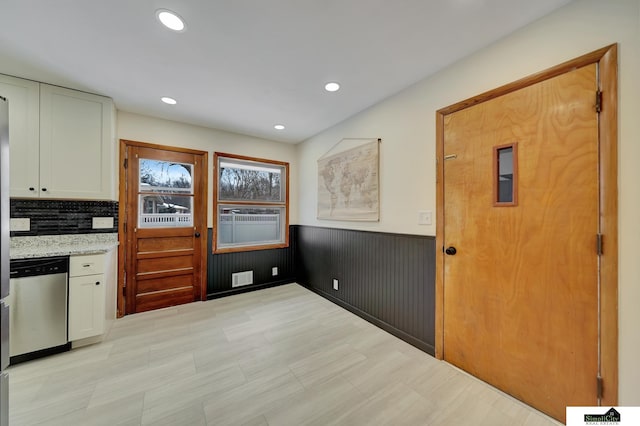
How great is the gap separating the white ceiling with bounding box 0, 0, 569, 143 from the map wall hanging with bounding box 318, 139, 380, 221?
0.58 m

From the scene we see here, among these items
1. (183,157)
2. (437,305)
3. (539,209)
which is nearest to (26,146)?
(183,157)

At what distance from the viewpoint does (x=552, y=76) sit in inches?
56.2

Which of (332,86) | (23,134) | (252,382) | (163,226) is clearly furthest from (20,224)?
(332,86)

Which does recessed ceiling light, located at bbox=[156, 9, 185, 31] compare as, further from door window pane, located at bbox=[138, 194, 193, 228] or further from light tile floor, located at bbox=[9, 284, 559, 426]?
light tile floor, located at bbox=[9, 284, 559, 426]

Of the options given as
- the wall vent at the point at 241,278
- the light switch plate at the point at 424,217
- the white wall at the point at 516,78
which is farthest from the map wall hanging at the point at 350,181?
the wall vent at the point at 241,278

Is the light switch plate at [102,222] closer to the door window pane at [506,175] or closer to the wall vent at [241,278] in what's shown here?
the wall vent at [241,278]

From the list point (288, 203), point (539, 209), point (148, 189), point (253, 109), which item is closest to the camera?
point (539, 209)

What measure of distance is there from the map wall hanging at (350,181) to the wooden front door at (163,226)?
5.77ft

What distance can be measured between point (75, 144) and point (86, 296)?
1533 mm

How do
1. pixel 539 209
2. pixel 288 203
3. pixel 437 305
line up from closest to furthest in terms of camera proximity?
pixel 539 209 < pixel 437 305 < pixel 288 203

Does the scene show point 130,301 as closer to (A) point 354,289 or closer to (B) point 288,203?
(B) point 288,203

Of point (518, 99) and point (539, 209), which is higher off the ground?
point (518, 99)

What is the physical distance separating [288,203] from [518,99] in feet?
10.6

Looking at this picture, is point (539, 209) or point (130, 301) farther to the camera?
point (130, 301)
